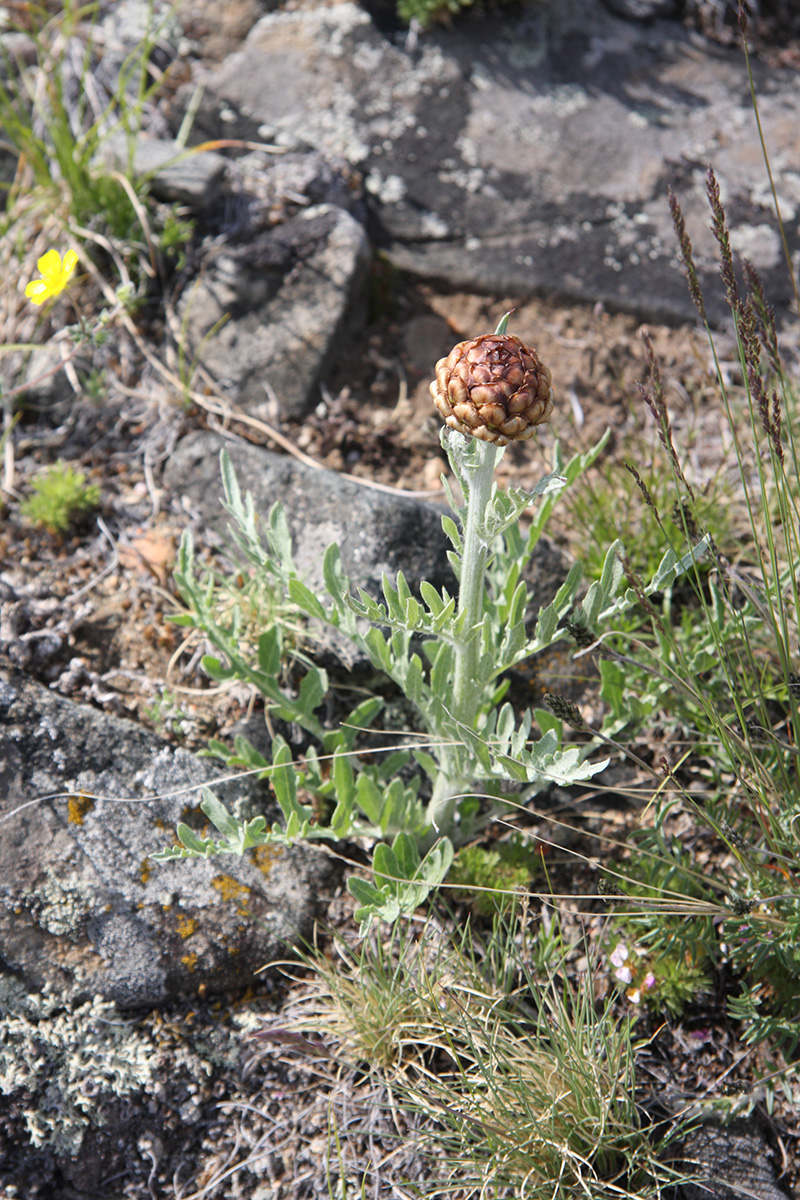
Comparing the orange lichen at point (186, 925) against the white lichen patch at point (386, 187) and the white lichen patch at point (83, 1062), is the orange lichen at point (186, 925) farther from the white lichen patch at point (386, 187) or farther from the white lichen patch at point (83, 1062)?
the white lichen patch at point (386, 187)

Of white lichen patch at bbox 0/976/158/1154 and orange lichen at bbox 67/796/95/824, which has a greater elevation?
orange lichen at bbox 67/796/95/824

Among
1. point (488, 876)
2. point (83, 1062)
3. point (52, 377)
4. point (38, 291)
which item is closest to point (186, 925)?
point (83, 1062)

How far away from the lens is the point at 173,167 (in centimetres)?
364

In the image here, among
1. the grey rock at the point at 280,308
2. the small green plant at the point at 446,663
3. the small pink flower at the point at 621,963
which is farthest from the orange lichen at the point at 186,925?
the grey rock at the point at 280,308

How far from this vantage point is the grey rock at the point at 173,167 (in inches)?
143

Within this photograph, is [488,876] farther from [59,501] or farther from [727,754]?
[59,501]

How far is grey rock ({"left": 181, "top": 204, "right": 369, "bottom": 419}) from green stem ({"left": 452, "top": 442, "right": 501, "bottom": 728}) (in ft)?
5.60

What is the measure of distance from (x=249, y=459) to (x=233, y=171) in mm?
1601

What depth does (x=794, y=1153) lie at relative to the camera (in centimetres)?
205

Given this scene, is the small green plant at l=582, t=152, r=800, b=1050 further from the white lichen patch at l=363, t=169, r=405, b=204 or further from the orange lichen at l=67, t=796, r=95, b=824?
the white lichen patch at l=363, t=169, r=405, b=204

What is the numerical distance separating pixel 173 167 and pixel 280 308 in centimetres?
82

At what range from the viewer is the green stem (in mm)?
1767

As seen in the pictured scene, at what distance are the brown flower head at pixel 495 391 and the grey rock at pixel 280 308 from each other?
6.14 ft

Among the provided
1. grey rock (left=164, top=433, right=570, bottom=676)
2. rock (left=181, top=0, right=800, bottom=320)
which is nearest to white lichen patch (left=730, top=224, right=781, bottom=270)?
rock (left=181, top=0, right=800, bottom=320)
